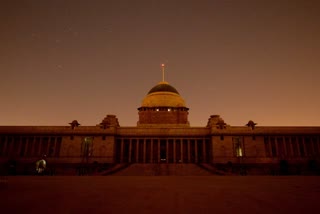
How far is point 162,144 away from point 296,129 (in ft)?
98.6

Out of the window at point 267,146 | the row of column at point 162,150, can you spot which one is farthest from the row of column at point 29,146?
the window at point 267,146

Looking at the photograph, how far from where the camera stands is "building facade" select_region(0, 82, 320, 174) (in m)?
47.6

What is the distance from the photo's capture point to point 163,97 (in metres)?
63.8

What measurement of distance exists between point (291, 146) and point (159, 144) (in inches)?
1133

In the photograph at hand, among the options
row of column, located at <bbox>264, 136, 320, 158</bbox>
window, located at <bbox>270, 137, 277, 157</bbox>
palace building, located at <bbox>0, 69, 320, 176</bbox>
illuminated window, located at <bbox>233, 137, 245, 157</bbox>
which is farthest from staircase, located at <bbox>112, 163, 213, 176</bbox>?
window, located at <bbox>270, 137, 277, 157</bbox>

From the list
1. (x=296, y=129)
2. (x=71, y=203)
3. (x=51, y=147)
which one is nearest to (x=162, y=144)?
(x=51, y=147)

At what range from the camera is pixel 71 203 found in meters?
6.19

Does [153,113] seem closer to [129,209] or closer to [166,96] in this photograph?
[166,96]

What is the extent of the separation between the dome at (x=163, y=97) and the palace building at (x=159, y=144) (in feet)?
36.4

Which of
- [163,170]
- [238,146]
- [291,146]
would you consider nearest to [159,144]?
[163,170]

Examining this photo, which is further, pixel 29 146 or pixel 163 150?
pixel 163 150

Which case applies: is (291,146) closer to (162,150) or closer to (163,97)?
(162,150)

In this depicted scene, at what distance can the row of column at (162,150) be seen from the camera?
163 feet

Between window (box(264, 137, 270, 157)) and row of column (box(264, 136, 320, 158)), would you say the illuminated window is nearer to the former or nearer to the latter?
window (box(264, 137, 270, 157))
